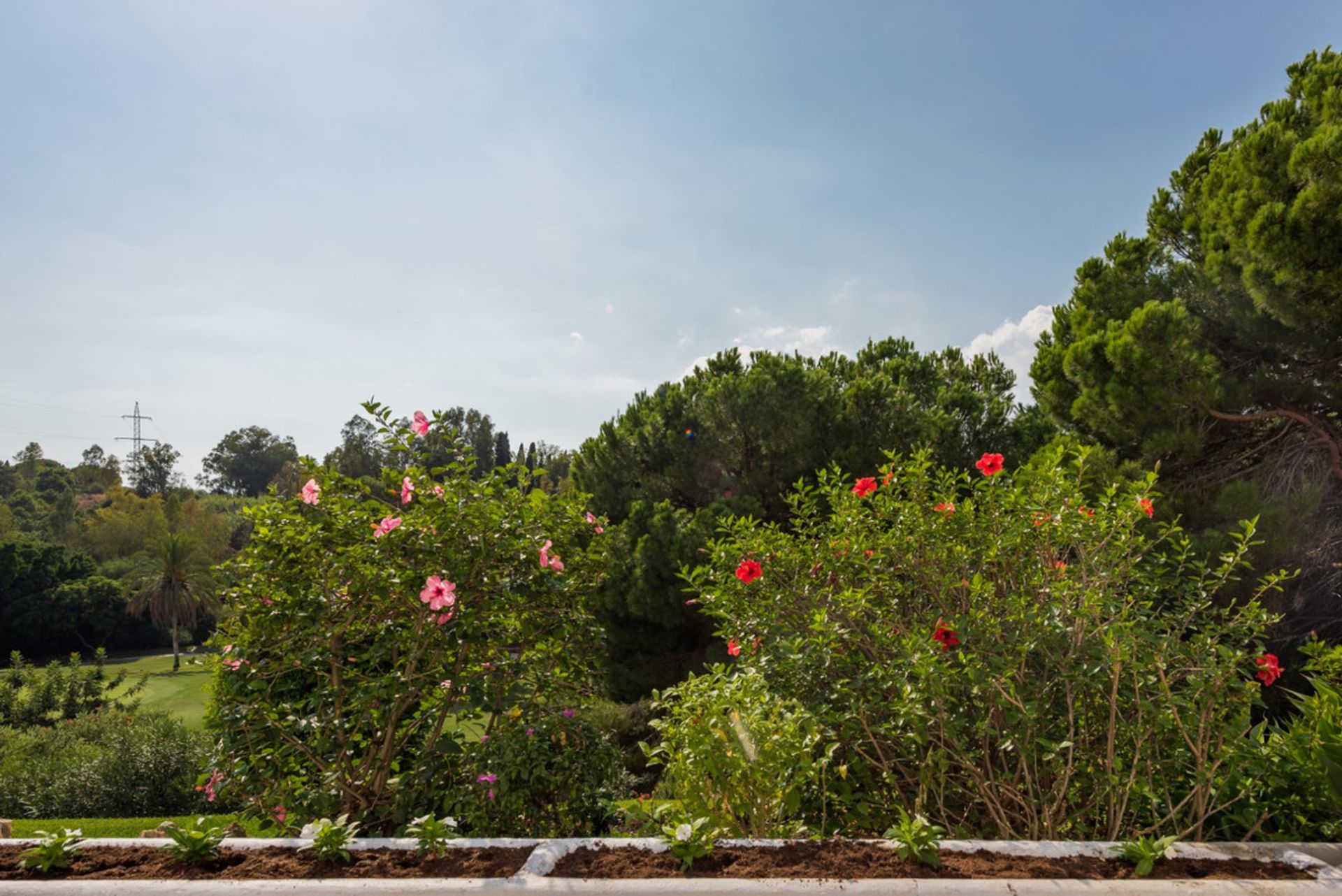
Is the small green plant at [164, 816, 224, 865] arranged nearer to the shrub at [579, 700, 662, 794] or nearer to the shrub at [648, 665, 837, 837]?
the shrub at [648, 665, 837, 837]

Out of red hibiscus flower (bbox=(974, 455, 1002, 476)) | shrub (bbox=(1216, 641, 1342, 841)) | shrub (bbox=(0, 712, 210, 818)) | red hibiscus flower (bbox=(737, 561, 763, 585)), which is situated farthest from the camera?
shrub (bbox=(0, 712, 210, 818))

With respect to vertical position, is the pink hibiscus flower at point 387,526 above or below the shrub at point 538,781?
above

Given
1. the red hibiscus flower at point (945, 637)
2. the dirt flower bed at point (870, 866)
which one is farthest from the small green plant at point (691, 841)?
the red hibiscus flower at point (945, 637)

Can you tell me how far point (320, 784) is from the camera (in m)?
2.96

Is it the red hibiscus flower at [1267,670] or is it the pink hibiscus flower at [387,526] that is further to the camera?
the pink hibiscus flower at [387,526]

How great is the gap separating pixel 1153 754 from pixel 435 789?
8.51 ft

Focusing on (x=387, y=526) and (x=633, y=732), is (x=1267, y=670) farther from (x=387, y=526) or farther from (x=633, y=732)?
(x=633, y=732)

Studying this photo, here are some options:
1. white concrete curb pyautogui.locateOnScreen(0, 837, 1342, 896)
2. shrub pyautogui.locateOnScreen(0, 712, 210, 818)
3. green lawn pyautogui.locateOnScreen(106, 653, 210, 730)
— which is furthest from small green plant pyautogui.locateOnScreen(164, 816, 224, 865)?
green lawn pyautogui.locateOnScreen(106, 653, 210, 730)

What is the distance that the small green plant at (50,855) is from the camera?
2096mm

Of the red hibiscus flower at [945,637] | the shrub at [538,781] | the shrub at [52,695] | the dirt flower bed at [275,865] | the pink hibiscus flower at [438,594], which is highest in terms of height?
the pink hibiscus flower at [438,594]

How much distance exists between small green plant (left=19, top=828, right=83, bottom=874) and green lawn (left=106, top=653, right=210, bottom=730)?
1423cm

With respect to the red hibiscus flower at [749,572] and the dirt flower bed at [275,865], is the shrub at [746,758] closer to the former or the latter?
the red hibiscus flower at [749,572]

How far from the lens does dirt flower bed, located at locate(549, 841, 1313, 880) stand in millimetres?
1921

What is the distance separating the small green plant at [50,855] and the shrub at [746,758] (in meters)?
1.71
